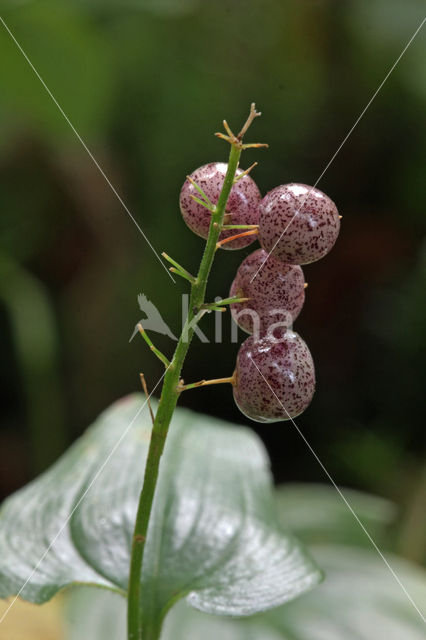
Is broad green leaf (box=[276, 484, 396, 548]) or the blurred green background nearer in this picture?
broad green leaf (box=[276, 484, 396, 548])

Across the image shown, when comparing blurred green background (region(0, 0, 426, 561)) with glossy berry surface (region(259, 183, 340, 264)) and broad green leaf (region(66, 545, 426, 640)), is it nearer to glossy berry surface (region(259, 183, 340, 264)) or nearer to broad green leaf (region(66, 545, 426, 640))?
Result: broad green leaf (region(66, 545, 426, 640))

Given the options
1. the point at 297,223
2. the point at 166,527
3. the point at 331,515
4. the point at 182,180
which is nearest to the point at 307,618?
the point at 166,527

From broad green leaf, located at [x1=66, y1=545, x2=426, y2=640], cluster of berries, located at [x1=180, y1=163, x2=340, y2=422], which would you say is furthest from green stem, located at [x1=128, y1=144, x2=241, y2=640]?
broad green leaf, located at [x1=66, y1=545, x2=426, y2=640]

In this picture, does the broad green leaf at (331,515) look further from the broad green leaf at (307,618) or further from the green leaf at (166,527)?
the green leaf at (166,527)

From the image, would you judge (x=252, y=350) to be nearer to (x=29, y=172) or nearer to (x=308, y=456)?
(x=308, y=456)

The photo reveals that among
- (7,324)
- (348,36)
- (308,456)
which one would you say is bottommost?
(7,324)

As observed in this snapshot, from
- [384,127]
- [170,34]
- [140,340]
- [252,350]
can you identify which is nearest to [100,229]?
[140,340]
